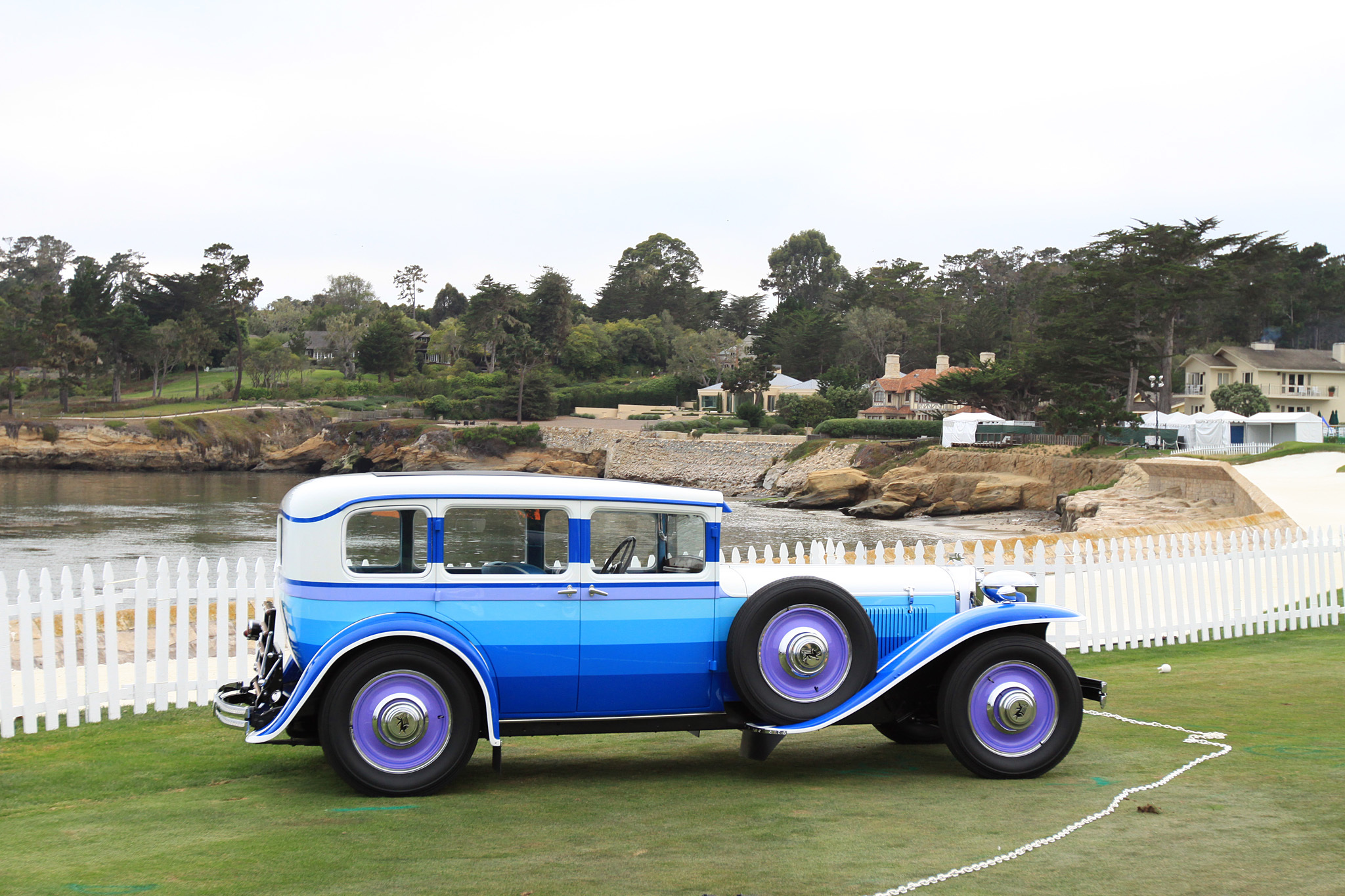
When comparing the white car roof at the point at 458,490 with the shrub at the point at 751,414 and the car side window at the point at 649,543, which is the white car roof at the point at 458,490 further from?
the shrub at the point at 751,414

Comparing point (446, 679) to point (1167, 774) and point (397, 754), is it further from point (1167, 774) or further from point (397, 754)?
point (1167, 774)

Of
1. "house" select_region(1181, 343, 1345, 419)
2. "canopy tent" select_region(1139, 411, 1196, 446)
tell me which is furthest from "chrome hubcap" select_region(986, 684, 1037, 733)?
"house" select_region(1181, 343, 1345, 419)

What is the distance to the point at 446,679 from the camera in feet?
18.9

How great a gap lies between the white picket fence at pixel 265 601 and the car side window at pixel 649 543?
6.21 ft

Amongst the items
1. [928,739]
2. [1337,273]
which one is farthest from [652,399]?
[928,739]

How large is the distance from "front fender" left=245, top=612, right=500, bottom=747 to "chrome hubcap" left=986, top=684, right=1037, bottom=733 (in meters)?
3.11

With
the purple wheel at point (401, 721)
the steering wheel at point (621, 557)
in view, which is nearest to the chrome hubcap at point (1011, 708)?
the steering wheel at point (621, 557)

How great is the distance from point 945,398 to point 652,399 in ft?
108

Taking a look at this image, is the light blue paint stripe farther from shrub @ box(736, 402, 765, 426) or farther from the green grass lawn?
the green grass lawn

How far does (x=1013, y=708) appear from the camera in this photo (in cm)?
624

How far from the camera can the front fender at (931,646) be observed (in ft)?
20.0

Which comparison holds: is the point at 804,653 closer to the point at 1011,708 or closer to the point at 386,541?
the point at 1011,708

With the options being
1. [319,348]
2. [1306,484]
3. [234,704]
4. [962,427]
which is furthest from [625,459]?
[234,704]

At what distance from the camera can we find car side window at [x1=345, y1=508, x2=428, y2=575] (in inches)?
233
